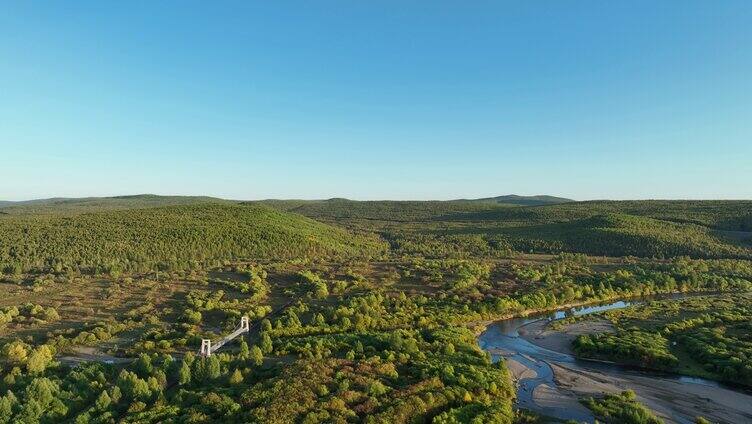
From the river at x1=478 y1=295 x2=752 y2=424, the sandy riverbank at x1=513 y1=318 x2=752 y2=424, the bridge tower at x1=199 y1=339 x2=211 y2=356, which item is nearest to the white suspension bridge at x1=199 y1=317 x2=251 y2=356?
the bridge tower at x1=199 y1=339 x2=211 y2=356

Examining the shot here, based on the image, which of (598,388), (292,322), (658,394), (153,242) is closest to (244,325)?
(292,322)

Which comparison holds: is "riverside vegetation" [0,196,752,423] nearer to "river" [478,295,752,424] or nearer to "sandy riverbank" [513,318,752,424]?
"river" [478,295,752,424]

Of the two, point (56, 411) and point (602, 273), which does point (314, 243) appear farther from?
point (56, 411)

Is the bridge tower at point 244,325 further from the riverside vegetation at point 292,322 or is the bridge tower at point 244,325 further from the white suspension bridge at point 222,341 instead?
the riverside vegetation at point 292,322

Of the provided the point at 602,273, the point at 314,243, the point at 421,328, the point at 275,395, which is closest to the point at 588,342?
the point at 421,328

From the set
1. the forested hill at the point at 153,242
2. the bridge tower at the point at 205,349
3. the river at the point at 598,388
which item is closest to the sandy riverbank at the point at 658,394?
the river at the point at 598,388

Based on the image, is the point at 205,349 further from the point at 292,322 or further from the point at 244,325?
the point at 292,322
